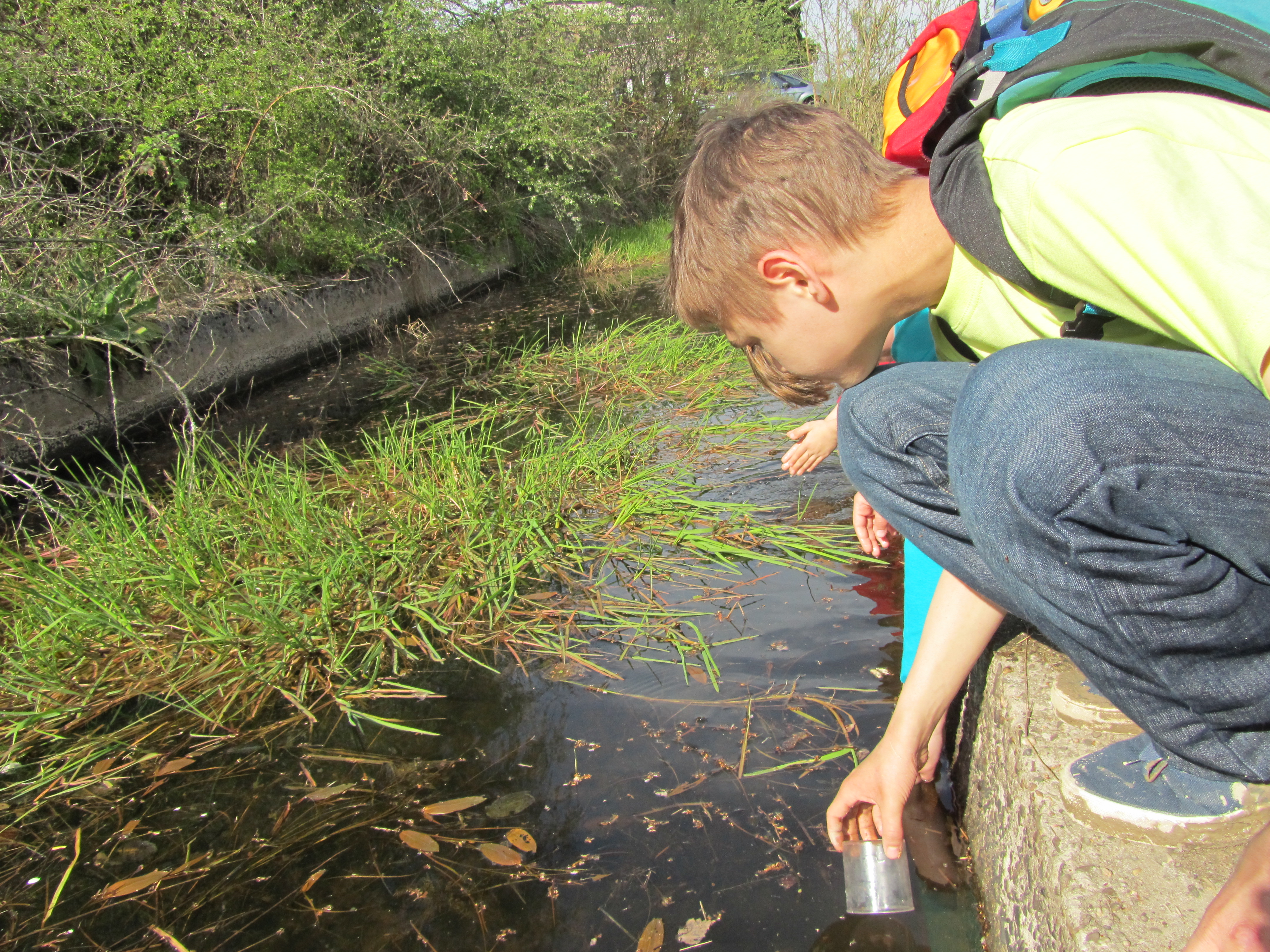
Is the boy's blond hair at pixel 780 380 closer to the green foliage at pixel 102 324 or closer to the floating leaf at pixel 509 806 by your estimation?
the floating leaf at pixel 509 806

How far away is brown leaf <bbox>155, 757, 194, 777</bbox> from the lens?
167 centimetres

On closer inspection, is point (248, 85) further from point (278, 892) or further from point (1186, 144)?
point (1186, 144)

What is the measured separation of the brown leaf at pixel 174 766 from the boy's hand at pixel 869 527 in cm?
148

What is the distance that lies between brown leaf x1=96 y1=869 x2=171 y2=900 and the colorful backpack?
1608 millimetres

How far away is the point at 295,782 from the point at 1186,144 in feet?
5.59

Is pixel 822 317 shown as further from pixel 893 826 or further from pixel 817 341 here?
pixel 893 826

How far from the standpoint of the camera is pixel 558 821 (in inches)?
57.4

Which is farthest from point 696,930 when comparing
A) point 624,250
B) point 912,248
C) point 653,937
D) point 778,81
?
point 778,81

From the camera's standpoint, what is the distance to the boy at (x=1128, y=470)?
0.83m

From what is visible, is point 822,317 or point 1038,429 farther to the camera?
point 822,317

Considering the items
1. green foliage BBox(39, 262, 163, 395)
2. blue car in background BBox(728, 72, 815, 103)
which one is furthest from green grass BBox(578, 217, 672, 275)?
green foliage BBox(39, 262, 163, 395)

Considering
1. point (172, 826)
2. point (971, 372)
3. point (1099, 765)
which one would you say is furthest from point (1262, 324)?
point (172, 826)

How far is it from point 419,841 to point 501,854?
5.9 inches

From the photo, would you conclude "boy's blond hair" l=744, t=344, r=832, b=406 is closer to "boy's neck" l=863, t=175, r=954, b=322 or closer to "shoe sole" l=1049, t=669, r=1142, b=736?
"boy's neck" l=863, t=175, r=954, b=322
